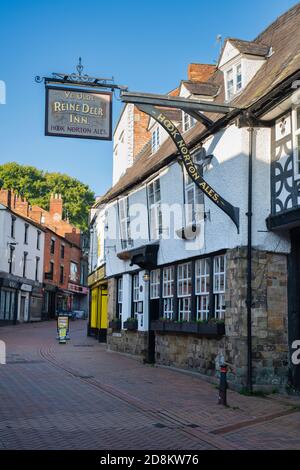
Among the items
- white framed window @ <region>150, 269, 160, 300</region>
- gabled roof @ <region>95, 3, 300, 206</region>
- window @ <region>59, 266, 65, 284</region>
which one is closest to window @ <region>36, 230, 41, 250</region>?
window @ <region>59, 266, 65, 284</region>

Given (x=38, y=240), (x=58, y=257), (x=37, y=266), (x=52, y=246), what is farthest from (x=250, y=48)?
(x=58, y=257)

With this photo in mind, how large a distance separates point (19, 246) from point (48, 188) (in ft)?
71.2

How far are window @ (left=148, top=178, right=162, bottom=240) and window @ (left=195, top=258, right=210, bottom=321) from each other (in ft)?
9.86

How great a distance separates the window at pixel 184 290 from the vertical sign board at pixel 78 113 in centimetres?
541

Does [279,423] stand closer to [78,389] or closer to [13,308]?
[78,389]

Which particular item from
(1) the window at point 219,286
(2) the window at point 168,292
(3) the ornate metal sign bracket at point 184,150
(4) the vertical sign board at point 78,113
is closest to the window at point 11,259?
(2) the window at point 168,292

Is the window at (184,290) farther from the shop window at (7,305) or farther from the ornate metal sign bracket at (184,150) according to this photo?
the shop window at (7,305)

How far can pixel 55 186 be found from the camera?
65500mm

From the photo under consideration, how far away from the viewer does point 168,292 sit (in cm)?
1725

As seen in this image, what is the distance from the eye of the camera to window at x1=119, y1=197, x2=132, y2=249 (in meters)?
21.1

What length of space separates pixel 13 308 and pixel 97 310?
15279 mm

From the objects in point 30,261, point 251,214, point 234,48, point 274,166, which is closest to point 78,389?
point 251,214

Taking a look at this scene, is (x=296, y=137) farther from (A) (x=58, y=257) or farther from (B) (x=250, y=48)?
(A) (x=58, y=257)

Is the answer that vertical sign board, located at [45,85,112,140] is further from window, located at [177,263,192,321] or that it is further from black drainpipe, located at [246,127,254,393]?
window, located at [177,263,192,321]
